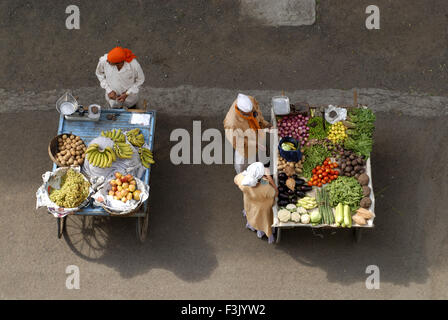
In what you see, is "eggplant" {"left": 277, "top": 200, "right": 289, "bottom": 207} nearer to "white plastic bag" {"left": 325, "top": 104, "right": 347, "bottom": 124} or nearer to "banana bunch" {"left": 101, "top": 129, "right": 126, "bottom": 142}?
"white plastic bag" {"left": 325, "top": 104, "right": 347, "bottom": 124}

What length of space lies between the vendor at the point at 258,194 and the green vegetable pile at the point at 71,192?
2.15 meters

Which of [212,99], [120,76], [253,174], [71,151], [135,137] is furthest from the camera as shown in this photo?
[212,99]

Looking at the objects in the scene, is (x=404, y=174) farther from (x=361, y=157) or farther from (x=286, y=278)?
(x=286, y=278)

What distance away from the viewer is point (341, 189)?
22.7 feet

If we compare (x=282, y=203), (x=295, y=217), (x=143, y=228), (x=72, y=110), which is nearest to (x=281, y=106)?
(x=282, y=203)

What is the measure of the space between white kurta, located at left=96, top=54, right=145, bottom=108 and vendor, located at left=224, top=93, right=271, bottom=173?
1594mm

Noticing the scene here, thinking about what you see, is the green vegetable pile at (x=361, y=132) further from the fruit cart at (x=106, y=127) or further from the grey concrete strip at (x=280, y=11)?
the fruit cart at (x=106, y=127)

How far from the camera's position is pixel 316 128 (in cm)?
741

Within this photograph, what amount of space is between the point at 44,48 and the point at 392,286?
7440 mm

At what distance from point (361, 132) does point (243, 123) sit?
187 cm

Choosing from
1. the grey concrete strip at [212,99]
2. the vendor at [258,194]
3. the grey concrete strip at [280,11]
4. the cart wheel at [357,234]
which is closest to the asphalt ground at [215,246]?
the cart wheel at [357,234]

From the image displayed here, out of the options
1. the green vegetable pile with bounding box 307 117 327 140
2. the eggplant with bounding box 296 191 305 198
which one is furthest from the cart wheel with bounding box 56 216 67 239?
the green vegetable pile with bounding box 307 117 327 140

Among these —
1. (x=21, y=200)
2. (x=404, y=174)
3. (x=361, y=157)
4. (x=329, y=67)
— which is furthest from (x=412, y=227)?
(x=21, y=200)

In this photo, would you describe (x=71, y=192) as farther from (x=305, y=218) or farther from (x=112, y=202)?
(x=305, y=218)
